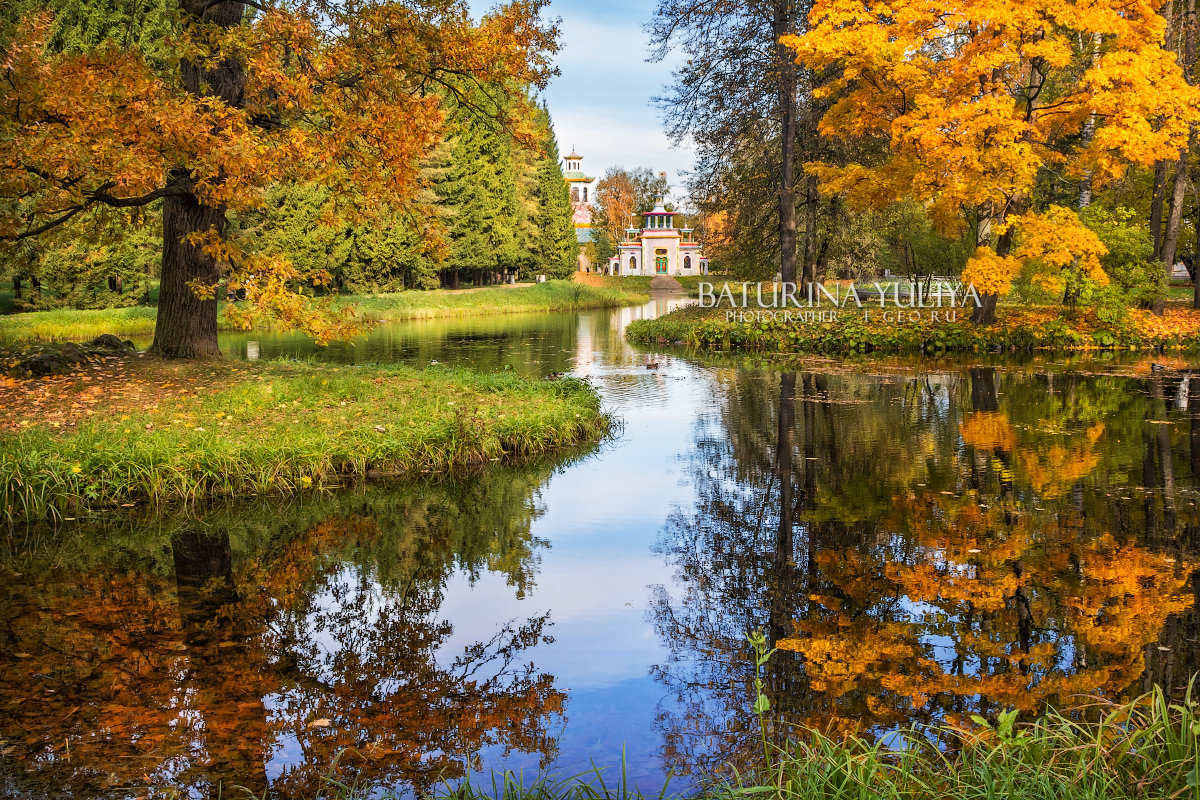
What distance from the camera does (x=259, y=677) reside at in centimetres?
495

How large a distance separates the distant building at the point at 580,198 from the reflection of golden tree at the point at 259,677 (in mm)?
74065

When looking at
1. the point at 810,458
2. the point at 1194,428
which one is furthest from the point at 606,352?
the point at 1194,428

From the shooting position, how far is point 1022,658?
4.96 m

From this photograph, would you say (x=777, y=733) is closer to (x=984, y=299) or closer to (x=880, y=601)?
(x=880, y=601)

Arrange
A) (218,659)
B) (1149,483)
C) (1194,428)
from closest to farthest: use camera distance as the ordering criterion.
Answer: (218,659) < (1149,483) < (1194,428)

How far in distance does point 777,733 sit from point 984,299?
20446 millimetres

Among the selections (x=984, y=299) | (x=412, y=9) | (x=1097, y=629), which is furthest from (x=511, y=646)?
(x=984, y=299)

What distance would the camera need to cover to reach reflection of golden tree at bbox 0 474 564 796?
4047 millimetres

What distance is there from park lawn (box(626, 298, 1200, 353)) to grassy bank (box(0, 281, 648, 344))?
31.8 ft

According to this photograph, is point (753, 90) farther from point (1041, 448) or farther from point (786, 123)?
point (1041, 448)

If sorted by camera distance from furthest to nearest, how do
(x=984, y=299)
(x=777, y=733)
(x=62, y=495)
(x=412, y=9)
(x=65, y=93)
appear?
(x=984, y=299)
(x=412, y=9)
(x=65, y=93)
(x=62, y=495)
(x=777, y=733)

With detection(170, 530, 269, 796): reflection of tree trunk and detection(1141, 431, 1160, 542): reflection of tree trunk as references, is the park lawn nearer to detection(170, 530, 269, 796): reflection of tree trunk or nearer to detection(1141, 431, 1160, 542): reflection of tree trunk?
detection(1141, 431, 1160, 542): reflection of tree trunk

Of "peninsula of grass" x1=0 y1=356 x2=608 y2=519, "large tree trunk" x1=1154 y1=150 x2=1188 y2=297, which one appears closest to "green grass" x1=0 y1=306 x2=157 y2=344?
"peninsula of grass" x1=0 y1=356 x2=608 y2=519

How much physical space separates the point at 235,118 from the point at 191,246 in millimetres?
3695
